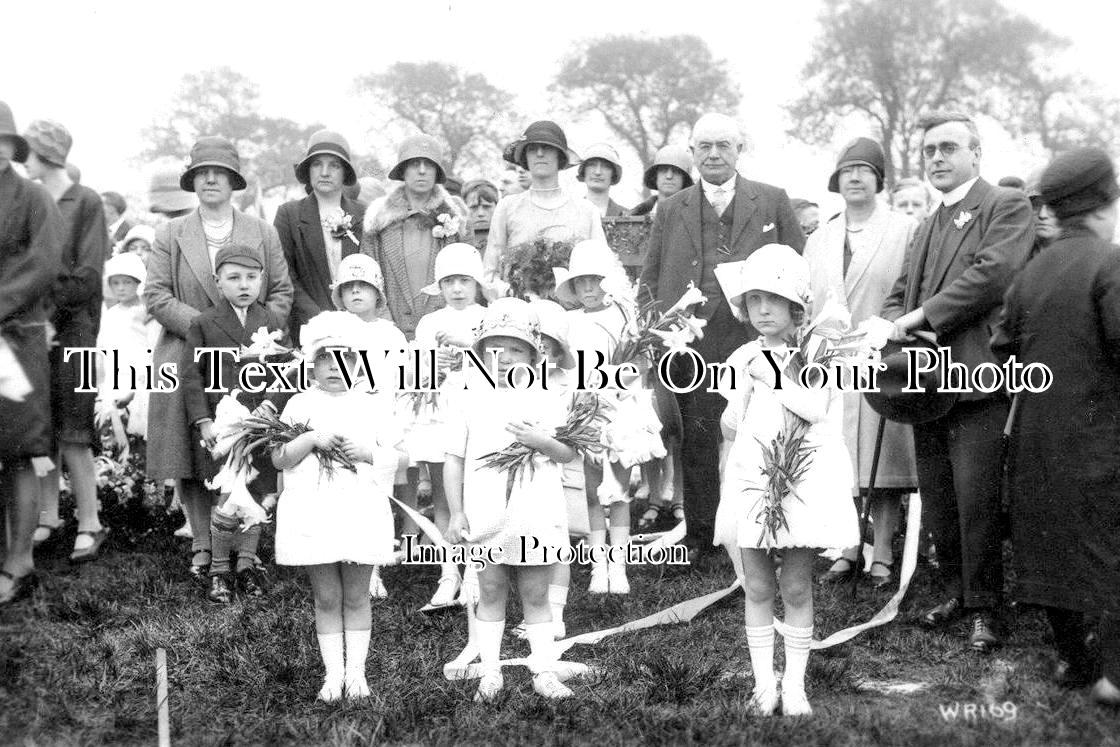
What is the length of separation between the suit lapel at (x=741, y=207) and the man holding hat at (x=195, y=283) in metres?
2.71

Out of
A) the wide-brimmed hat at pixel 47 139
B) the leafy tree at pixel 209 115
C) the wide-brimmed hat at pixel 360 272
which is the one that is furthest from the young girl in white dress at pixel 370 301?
the leafy tree at pixel 209 115

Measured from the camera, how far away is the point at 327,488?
4898 mm

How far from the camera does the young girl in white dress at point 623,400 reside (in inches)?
253

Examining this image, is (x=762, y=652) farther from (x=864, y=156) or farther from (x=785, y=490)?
(x=864, y=156)

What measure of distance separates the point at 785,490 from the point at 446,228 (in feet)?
11.3

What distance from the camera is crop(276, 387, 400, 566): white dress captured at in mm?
4824

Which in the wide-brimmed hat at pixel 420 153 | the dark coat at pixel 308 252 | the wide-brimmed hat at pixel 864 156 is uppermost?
the wide-brimmed hat at pixel 420 153

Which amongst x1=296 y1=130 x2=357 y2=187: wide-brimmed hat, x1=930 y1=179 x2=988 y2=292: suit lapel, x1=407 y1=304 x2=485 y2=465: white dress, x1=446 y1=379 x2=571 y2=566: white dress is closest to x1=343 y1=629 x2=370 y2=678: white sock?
x1=446 y1=379 x2=571 y2=566: white dress

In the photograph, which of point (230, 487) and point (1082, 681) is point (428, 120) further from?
point (1082, 681)

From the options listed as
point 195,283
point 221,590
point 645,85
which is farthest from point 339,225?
point 645,85

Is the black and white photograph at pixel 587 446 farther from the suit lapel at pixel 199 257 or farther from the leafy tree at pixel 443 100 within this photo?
the leafy tree at pixel 443 100

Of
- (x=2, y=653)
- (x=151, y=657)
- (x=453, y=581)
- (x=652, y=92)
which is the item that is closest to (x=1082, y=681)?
(x=453, y=581)

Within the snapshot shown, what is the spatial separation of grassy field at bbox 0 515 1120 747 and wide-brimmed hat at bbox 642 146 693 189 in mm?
3999

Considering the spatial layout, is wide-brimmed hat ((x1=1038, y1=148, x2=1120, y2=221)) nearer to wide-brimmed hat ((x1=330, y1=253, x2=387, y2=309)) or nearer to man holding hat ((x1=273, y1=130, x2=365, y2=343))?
wide-brimmed hat ((x1=330, y1=253, x2=387, y2=309))
